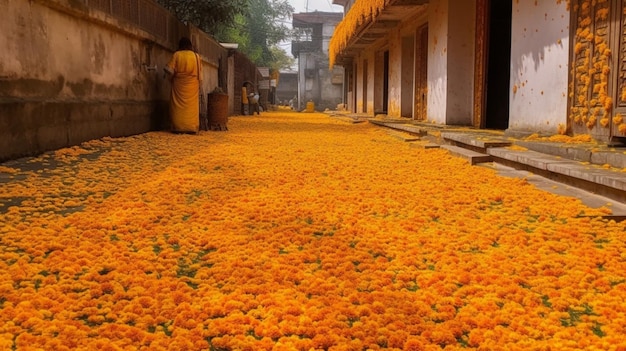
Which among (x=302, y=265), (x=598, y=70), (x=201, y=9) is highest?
(x=201, y=9)

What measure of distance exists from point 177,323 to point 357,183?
2801 millimetres

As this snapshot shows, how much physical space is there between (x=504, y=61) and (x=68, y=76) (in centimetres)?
652

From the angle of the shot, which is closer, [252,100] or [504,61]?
[504,61]

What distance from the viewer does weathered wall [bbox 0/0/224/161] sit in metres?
4.82

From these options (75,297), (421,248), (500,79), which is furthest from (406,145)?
(75,297)

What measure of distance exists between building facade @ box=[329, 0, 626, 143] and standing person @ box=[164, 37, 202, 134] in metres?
3.95

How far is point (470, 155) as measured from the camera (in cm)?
562

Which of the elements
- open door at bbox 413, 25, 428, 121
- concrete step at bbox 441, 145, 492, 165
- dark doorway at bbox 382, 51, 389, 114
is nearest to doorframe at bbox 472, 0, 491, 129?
concrete step at bbox 441, 145, 492, 165

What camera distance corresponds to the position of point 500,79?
29.9ft

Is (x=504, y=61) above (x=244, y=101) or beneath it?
above

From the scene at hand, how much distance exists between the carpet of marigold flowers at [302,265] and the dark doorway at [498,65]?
504 cm

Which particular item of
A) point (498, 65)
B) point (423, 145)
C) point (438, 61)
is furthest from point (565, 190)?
point (438, 61)

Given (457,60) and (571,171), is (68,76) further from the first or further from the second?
(457,60)

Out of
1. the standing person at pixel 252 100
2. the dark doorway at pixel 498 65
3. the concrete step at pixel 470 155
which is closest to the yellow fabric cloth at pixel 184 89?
the concrete step at pixel 470 155
